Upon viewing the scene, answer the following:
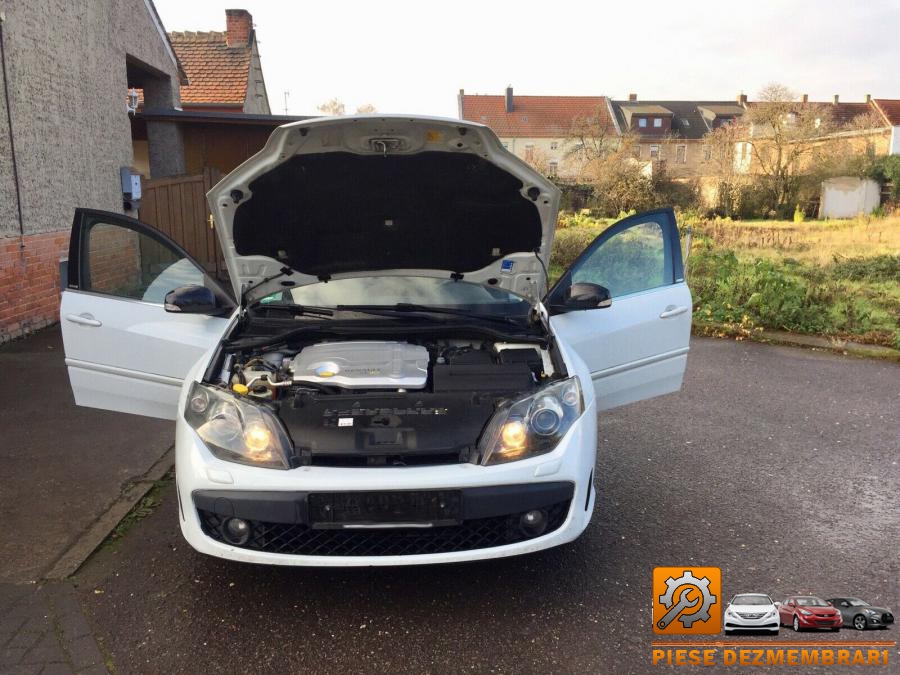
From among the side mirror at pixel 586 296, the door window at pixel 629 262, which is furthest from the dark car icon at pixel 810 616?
the door window at pixel 629 262

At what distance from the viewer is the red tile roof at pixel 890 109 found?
46638mm

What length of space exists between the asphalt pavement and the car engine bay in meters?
0.69

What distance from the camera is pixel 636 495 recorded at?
4.22m

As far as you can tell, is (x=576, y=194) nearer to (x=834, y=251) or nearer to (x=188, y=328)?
(x=834, y=251)

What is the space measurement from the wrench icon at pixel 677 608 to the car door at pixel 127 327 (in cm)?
259

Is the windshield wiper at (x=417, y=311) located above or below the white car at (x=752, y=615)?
above

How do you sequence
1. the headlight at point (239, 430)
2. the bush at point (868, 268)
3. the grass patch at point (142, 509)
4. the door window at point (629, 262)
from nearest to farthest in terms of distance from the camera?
the headlight at point (239, 430) → the grass patch at point (142, 509) → the door window at point (629, 262) → the bush at point (868, 268)

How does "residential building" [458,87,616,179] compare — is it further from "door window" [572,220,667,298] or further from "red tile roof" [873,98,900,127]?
"door window" [572,220,667,298]

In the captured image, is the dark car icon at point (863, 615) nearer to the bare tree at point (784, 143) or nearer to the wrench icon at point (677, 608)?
the wrench icon at point (677, 608)

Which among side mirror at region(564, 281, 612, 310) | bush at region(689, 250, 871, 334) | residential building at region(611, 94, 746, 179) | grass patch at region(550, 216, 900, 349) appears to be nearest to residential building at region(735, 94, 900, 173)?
grass patch at region(550, 216, 900, 349)

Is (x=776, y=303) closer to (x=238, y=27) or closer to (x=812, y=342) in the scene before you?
(x=812, y=342)

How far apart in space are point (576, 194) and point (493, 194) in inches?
883

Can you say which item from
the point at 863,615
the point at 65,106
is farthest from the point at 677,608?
the point at 65,106

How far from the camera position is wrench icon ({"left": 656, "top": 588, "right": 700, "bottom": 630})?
2926 mm
